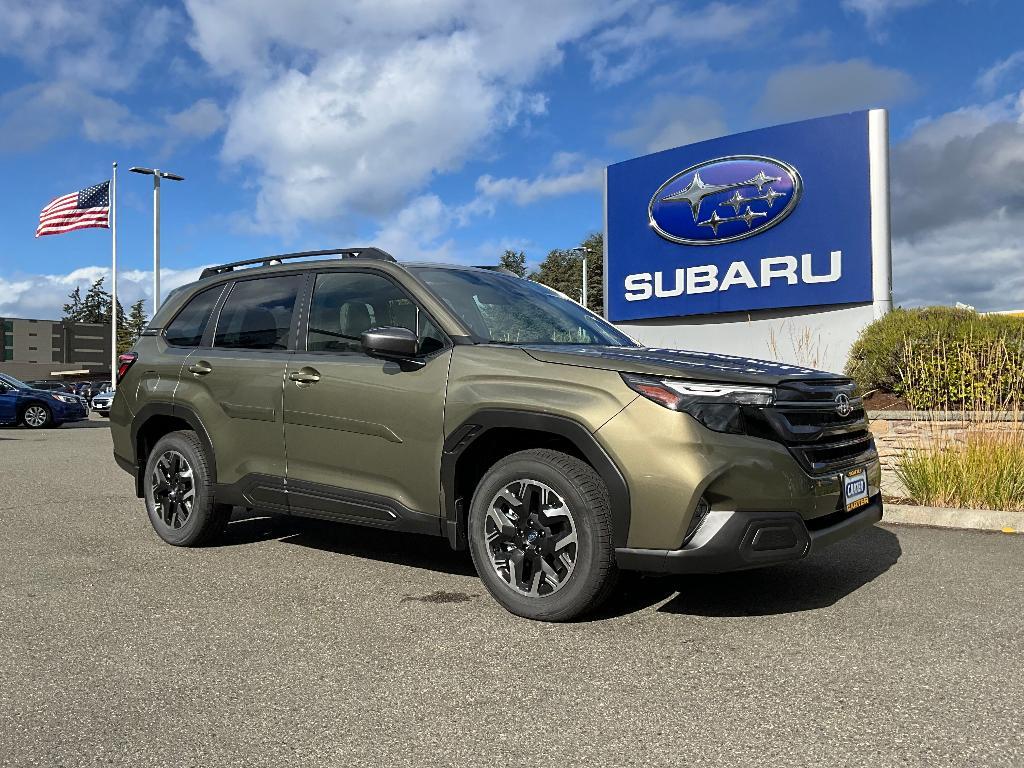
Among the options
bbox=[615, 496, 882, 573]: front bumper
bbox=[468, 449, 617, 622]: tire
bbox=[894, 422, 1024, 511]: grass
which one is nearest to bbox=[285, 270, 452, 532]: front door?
bbox=[468, 449, 617, 622]: tire

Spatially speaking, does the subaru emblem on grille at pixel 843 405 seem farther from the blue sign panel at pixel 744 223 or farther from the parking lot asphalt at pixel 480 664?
the blue sign panel at pixel 744 223

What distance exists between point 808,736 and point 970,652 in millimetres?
1290

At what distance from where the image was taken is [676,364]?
13.2 feet

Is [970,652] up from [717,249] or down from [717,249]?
down

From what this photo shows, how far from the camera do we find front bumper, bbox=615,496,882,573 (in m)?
3.78

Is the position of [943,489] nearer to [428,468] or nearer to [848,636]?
[848,636]

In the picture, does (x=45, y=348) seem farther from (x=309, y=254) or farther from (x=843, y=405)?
(x=843, y=405)

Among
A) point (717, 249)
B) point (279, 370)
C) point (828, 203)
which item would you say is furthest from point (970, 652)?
point (717, 249)

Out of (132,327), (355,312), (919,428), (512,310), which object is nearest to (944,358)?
(919,428)

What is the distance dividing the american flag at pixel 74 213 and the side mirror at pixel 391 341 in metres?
28.3

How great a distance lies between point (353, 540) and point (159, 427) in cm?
157

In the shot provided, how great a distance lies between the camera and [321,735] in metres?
2.88

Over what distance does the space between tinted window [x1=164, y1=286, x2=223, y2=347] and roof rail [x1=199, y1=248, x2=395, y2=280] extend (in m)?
0.17

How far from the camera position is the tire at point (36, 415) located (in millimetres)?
21938
